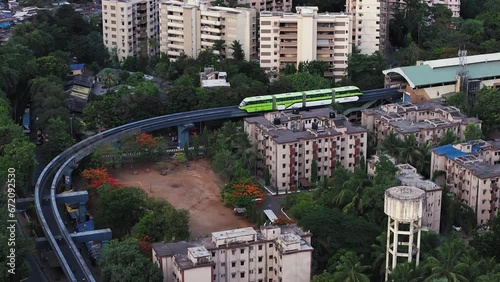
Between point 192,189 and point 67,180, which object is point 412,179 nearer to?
point 192,189

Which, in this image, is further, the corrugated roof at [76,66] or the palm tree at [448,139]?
the corrugated roof at [76,66]

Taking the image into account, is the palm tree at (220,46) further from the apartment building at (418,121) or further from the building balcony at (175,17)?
the apartment building at (418,121)

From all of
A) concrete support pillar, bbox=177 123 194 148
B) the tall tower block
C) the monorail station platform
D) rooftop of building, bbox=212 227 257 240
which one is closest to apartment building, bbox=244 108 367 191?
concrete support pillar, bbox=177 123 194 148

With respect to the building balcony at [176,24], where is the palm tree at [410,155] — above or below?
below

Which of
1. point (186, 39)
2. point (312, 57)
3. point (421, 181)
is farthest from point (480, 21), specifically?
point (421, 181)

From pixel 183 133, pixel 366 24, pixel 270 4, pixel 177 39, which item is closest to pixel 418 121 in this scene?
pixel 183 133

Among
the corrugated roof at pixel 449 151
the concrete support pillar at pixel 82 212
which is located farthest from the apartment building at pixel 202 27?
the concrete support pillar at pixel 82 212

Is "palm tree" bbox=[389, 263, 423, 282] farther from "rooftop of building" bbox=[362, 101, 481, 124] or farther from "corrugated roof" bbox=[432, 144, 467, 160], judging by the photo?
"rooftop of building" bbox=[362, 101, 481, 124]
